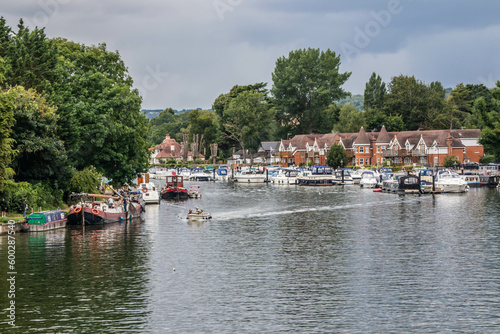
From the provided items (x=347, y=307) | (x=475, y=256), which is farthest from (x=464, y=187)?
(x=347, y=307)

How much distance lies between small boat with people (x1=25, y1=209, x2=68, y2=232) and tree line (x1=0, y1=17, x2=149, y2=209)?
2301 mm

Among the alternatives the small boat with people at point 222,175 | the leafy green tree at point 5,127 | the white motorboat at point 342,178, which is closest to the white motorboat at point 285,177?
the white motorboat at point 342,178

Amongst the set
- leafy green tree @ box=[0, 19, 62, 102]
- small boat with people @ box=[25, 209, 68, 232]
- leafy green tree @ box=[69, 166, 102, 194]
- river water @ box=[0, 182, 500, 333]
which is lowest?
river water @ box=[0, 182, 500, 333]

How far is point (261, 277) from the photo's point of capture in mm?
37875

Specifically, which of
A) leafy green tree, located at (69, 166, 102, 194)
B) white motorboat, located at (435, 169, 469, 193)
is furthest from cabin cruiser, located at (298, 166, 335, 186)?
leafy green tree, located at (69, 166, 102, 194)

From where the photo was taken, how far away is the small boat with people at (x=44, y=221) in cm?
5322

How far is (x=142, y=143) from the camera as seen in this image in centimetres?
8031

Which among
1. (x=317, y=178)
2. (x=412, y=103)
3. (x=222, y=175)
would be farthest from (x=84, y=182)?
(x=412, y=103)

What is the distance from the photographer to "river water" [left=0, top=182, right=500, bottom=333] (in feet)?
95.6

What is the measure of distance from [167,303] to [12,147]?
30495 mm

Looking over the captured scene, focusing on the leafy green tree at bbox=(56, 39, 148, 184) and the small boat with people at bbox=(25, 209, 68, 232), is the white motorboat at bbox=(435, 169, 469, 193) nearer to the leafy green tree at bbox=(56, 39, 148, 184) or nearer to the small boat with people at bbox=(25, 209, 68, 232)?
the leafy green tree at bbox=(56, 39, 148, 184)

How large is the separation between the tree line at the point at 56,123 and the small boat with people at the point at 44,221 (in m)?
2.30

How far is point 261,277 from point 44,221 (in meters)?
24.3

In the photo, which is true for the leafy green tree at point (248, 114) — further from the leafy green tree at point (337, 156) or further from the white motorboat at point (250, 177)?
the white motorboat at point (250, 177)
